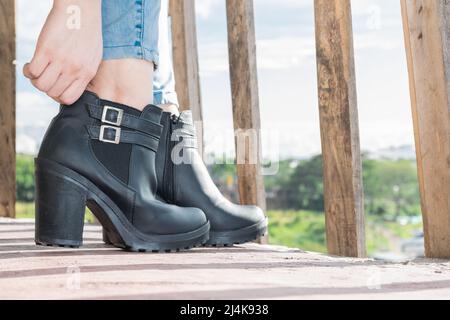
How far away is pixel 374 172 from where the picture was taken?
33.2 m

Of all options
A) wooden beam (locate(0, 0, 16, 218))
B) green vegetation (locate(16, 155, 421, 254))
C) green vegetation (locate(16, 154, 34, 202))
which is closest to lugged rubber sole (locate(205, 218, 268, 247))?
wooden beam (locate(0, 0, 16, 218))

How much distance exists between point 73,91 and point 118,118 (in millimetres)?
109

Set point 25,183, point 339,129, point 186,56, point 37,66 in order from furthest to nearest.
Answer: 1. point 25,183
2. point 186,56
3. point 339,129
4. point 37,66

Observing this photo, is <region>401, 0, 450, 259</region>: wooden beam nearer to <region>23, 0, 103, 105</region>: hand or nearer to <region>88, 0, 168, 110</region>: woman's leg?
<region>88, 0, 168, 110</region>: woman's leg

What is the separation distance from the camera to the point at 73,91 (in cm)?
144

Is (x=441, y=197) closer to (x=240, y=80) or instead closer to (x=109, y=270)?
(x=109, y=270)

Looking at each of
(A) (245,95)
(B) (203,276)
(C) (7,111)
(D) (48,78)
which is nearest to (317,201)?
(C) (7,111)

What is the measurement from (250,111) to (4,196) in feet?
4.08

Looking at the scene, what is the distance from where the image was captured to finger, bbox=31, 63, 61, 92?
138cm

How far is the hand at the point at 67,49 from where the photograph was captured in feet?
4.51

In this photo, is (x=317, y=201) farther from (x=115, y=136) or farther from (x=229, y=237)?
(x=115, y=136)

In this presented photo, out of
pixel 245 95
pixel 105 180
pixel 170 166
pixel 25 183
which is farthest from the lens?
pixel 25 183

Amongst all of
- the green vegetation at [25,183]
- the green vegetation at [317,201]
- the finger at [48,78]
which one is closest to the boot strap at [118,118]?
the finger at [48,78]

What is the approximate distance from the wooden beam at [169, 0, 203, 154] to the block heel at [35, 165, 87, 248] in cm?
132
